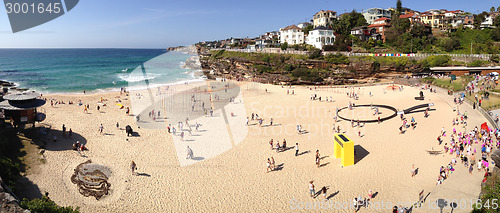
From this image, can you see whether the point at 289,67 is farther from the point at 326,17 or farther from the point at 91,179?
the point at 91,179

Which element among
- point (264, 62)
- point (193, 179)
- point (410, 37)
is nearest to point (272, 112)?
point (193, 179)

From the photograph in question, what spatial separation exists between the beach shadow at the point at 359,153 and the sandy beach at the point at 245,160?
0.39 ft

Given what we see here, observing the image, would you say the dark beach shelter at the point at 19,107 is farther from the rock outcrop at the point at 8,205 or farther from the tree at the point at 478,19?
the tree at the point at 478,19

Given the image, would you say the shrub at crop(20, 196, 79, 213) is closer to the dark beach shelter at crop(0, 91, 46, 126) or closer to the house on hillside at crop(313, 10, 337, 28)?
the dark beach shelter at crop(0, 91, 46, 126)

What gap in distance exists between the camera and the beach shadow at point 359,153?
15.4 m

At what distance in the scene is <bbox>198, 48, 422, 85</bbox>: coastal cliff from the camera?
41719 millimetres

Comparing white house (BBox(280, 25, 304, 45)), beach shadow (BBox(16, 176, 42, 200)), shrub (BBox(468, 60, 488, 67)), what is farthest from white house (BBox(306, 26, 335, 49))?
beach shadow (BBox(16, 176, 42, 200))

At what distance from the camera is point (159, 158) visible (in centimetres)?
1617

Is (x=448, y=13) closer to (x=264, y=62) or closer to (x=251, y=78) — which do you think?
(x=264, y=62)

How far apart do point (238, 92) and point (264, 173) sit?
925 inches

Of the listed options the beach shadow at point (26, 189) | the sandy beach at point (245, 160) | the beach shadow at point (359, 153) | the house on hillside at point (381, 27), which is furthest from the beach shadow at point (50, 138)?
the house on hillside at point (381, 27)

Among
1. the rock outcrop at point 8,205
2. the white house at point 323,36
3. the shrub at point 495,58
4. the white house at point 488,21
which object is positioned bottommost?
the rock outcrop at point 8,205

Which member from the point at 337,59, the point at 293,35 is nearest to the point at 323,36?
the point at 337,59

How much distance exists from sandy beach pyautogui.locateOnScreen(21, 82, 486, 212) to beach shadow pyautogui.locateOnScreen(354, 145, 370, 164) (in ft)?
0.39
